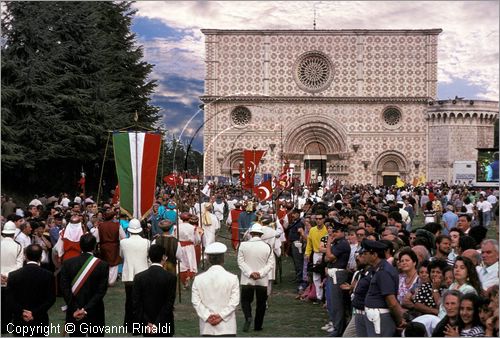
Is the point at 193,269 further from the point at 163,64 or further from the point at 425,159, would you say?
the point at 425,159

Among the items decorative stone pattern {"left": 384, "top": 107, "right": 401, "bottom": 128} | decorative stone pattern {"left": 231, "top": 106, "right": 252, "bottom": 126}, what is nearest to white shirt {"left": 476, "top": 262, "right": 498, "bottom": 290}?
decorative stone pattern {"left": 231, "top": 106, "right": 252, "bottom": 126}

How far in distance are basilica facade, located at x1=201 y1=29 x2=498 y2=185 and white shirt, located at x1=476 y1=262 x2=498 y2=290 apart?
152 feet

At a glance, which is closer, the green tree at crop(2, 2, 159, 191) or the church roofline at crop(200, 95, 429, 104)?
the green tree at crop(2, 2, 159, 191)

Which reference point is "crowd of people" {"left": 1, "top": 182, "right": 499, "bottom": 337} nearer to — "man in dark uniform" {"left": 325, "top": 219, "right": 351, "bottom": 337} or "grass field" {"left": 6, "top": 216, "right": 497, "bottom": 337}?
"man in dark uniform" {"left": 325, "top": 219, "right": 351, "bottom": 337}

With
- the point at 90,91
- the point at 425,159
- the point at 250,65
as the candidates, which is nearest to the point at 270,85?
the point at 250,65

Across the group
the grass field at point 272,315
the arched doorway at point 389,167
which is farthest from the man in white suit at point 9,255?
the arched doorway at point 389,167

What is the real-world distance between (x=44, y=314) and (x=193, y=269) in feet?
22.4

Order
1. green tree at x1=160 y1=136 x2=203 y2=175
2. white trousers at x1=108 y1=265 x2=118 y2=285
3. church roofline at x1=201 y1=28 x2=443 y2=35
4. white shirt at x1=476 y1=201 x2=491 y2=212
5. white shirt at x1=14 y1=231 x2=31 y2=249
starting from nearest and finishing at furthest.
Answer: white shirt at x1=14 y1=231 x2=31 y2=249
white trousers at x1=108 y1=265 x2=118 y2=285
white shirt at x1=476 y1=201 x2=491 y2=212
green tree at x1=160 y1=136 x2=203 y2=175
church roofline at x1=201 y1=28 x2=443 y2=35

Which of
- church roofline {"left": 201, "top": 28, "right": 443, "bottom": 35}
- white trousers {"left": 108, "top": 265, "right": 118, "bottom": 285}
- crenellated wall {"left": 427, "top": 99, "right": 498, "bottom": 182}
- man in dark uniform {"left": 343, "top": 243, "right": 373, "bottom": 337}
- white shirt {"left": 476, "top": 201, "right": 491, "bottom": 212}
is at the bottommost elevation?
white trousers {"left": 108, "top": 265, "right": 118, "bottom": 285}

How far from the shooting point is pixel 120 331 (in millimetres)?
10938

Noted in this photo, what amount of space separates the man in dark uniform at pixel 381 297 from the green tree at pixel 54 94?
73.2ft

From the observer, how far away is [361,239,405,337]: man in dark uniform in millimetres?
8062

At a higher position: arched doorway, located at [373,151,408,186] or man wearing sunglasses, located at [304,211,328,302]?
arched doorway, located at [373,151,408,186]

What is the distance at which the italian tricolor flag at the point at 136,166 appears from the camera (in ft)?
38.1
